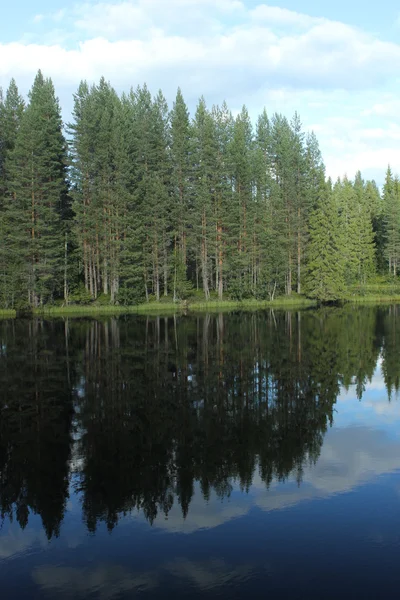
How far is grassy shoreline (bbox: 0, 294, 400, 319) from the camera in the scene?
57.2m

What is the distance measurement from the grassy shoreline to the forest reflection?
21.5m

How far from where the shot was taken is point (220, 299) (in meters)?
67.5

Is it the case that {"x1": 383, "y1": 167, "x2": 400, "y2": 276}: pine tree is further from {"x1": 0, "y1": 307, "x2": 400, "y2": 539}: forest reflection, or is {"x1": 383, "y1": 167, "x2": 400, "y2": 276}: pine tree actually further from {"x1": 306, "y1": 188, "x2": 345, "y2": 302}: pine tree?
{"x1": 0, "y1": 307, "x2": 400, "y2": 539}: forest reflection

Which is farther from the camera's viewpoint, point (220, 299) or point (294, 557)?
point (220, 299)

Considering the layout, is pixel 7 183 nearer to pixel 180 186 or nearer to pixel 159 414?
pixel 180 186

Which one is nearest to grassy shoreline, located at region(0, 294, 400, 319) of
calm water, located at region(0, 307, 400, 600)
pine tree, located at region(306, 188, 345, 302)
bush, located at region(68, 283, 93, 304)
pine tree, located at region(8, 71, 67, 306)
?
bush, located at region(68, 283, 93, 304)

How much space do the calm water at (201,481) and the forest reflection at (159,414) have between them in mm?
58

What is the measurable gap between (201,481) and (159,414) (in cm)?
535

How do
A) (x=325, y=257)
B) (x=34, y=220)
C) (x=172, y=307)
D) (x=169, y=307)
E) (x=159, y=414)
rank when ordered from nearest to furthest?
1. (x=159, y=414)
2. (x=34, y=220)
3. (x=169, y=307)
4. (x=172, y=307)
5. (x=325, y=257)

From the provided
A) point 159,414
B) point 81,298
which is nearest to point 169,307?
point 81,298

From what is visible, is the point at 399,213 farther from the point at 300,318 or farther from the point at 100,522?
the point at 100,522

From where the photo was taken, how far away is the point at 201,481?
12.0 m

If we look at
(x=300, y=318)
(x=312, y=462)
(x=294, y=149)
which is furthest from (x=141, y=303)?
(x=312, y=462)

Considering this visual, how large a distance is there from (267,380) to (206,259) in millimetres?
46389
